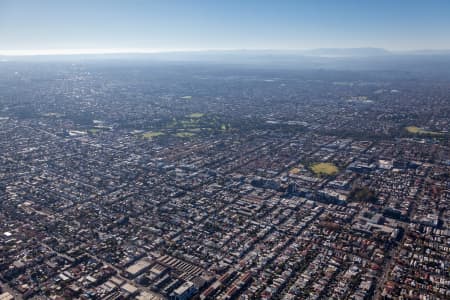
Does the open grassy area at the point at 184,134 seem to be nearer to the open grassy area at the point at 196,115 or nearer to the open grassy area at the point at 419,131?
the open grassy area at the point at 196,115

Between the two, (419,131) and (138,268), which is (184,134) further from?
(419,131)

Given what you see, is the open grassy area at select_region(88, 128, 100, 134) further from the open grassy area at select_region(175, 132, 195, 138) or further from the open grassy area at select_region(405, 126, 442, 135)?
the open grassy area at select_region(405, 126, 442, 135)

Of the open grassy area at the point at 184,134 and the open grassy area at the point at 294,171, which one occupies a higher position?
the open grassy area at the point at 184,134

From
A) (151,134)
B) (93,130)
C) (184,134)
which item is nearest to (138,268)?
(184,134)

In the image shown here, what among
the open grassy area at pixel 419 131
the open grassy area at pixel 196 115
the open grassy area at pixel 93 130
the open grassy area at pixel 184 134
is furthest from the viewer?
the open grassy area at pixel 196 115

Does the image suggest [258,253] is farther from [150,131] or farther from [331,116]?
[331,116]

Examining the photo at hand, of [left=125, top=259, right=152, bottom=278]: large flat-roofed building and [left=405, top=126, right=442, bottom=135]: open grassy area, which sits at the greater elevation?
[left=405, top=126, right=442, bottom=135]: open grassy area

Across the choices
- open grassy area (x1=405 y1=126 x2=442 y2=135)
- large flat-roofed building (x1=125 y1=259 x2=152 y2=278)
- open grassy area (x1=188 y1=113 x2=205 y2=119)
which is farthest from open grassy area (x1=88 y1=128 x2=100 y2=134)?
open grassy area (x1=405 y1=126 x2=442 y2=135)

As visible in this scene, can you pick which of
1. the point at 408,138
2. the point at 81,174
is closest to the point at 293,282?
the point at 81,174

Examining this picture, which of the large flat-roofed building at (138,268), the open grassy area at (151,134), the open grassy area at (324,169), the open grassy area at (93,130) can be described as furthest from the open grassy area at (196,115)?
the large flat-roofed building at (138,268)
